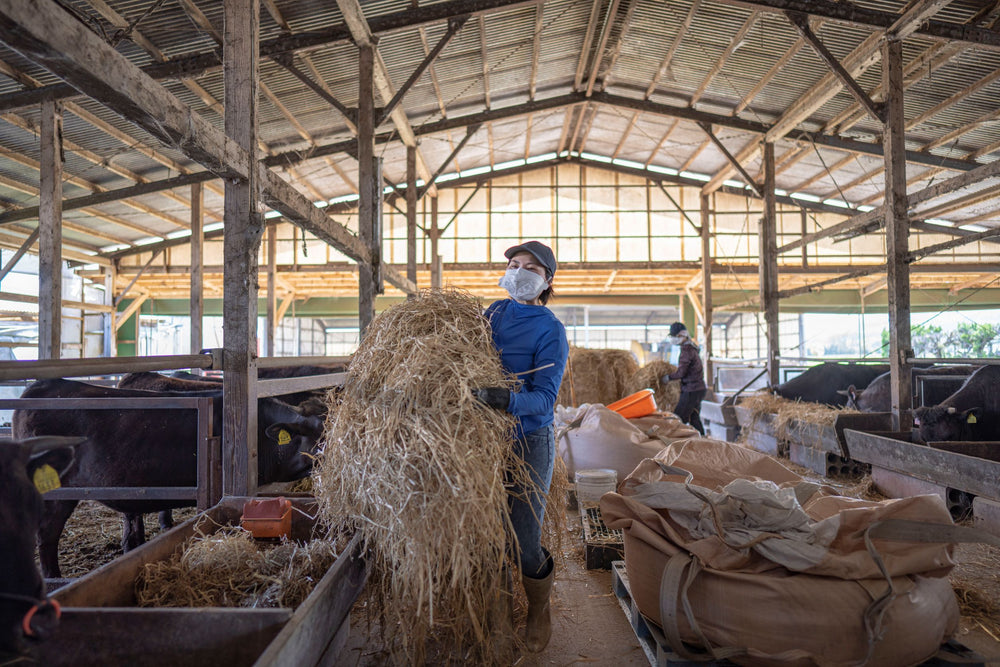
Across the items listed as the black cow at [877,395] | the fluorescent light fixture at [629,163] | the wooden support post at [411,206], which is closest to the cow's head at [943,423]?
the black cow at [877,395]

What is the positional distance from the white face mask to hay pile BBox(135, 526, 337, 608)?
139cm

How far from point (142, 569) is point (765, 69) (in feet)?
33.4

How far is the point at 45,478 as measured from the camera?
66.0 inches

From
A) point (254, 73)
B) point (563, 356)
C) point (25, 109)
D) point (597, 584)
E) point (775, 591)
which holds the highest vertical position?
point (25, 109)

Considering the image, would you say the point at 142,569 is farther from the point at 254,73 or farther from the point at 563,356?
the point at 254,73

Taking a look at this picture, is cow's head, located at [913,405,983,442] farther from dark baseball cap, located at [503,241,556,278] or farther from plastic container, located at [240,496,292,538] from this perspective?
plastic container, located at [240,496,292,538]

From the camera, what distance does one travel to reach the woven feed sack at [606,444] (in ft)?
16.3

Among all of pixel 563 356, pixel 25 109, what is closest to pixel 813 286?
pixel 563 356

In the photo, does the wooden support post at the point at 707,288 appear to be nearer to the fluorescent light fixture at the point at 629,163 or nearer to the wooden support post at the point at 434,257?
the fluorescent light fixture at the point at 629,163

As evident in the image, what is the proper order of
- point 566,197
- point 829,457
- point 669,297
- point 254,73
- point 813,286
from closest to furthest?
point 254,73, point 829,457, point 813,286, point 566,197, point 669,297

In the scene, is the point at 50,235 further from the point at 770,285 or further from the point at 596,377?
the point at 770,285

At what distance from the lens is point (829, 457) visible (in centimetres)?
642

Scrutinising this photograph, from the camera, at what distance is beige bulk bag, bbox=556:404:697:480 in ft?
16.3

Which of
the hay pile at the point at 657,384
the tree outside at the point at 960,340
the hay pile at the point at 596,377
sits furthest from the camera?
the tree outside at the point at 960,340
